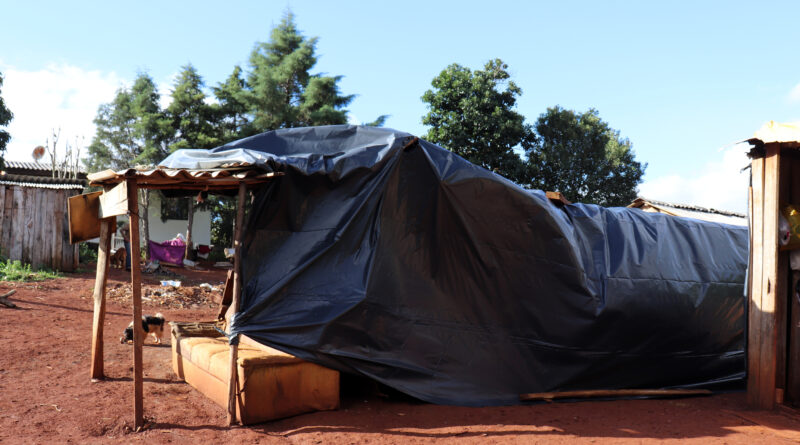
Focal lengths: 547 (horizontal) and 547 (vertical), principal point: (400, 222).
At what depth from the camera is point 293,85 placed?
23469mm

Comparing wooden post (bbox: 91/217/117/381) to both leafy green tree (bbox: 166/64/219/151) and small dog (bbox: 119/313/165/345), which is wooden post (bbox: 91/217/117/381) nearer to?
small dog (bbox: 119/313/165/345)

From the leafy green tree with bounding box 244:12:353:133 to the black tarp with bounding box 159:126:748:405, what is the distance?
16519 millimetres

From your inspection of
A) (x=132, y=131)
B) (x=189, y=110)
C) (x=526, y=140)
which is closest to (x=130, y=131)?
(x=132, y=131)

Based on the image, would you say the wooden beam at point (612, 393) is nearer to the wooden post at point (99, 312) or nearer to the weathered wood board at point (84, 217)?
the wooden post at point (99, 312)

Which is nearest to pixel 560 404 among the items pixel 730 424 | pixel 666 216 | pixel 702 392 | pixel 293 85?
pixel 730 424

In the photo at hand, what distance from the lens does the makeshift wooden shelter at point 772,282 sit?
18.2 ft

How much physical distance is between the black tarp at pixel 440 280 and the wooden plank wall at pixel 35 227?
10.3 m

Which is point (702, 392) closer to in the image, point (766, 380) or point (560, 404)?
point (766, 380)

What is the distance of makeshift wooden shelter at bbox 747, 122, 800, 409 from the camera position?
5.54 m

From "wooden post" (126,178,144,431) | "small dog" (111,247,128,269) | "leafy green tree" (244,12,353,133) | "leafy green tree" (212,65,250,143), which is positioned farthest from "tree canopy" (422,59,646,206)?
"wooden post" (126,178,144,431)

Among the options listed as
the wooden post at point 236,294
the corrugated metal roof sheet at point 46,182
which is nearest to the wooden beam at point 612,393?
the wooden post at point 236,294

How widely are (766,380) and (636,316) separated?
1.36 metres

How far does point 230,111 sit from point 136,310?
1915cm

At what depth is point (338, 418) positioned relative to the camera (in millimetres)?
4773
